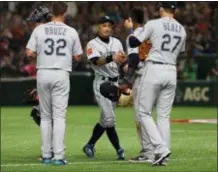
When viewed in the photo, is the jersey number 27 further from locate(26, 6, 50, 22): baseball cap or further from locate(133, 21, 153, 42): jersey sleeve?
locate(26, 6, 50, 22): baseball cap

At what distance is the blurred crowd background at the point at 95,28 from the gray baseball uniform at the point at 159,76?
1532 cm

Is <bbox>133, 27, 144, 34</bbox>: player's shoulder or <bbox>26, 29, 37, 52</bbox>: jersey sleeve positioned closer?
<bbox>133, 27, 144, 34</bbox>: player's shoulder

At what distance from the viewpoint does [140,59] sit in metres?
12.7

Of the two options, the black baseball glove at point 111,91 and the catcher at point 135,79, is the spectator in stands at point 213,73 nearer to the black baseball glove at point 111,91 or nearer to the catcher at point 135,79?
the catcher at point 135,79

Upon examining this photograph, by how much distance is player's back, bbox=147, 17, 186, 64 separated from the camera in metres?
12.3

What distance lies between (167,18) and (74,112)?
13.1 meters

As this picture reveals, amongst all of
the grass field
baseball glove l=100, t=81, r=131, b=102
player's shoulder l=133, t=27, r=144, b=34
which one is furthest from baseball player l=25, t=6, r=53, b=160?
player's shoulder l=133, t=27, r=144, b=34

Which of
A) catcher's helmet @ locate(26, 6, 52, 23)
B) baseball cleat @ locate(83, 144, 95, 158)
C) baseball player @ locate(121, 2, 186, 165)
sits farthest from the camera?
baseball cleat @ locate(83, 144, 95, 158)

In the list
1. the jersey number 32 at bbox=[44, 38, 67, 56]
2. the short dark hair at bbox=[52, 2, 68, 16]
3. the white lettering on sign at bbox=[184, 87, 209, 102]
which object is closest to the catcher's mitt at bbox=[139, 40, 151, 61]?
the jersey number 32 at bbox=[44, 38, 67, 56]

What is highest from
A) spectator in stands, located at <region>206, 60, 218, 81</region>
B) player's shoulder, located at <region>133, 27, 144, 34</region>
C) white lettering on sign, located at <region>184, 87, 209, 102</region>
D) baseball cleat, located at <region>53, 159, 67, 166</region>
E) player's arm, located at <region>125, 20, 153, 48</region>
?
player's shoulder, located at <region>133, 27, 144, 34</region>

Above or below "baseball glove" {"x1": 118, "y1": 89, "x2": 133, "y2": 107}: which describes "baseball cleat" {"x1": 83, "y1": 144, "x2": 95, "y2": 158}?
below

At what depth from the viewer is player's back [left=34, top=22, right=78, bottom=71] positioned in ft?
41.0

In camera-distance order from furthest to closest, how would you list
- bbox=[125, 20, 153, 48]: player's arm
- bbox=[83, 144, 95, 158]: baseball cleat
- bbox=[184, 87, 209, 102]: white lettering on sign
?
1. bbox=[184, 87, 209, 102]: white lettering on sign
2. bbox=[83, 144, 95, 158]: baseball cleat
3. bbox=[125, 20, 153, 48]: player's arm

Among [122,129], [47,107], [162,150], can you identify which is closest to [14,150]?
[47,107]
